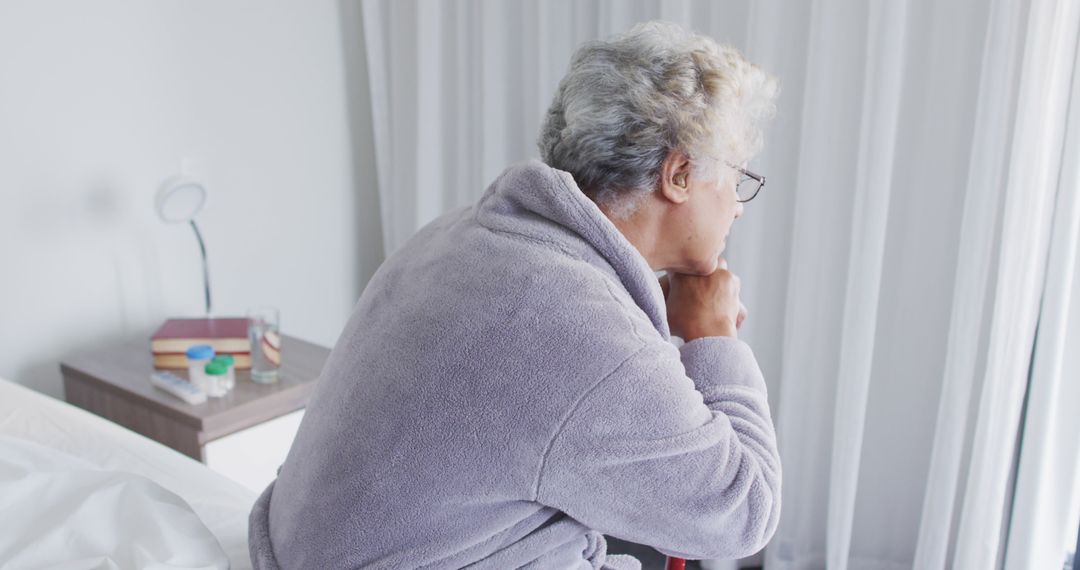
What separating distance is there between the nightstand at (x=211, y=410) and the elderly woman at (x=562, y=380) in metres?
0.71

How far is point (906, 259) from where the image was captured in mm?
1787

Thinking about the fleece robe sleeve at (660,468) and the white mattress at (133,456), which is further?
the white mattress at (133,456)

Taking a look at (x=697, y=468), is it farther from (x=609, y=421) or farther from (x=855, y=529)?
(x=855, y=529)

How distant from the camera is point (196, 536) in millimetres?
1025

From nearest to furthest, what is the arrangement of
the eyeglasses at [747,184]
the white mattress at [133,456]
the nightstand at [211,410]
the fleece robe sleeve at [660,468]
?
the fleece robe sleeve at [660,468]
the eyeglasses at [747,184]
the white mattress at [133,456]
the nightstand at [211,410]

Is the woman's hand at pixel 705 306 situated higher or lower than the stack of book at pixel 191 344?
higher

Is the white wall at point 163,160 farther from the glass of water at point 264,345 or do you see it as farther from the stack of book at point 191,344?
the glass of water at point 264,345

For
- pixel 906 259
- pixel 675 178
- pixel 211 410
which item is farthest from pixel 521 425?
pixel 906 259

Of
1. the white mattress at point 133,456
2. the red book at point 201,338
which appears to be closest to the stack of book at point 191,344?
the red book at point 201,338

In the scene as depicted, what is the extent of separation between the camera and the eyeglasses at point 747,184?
1.06 m

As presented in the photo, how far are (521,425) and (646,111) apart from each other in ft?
1.26

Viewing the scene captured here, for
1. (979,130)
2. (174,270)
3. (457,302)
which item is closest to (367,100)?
(174,270)

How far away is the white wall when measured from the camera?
191 cm

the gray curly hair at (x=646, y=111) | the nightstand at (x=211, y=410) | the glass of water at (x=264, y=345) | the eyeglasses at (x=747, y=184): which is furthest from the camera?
the glass of water at (x=264, y=345)
